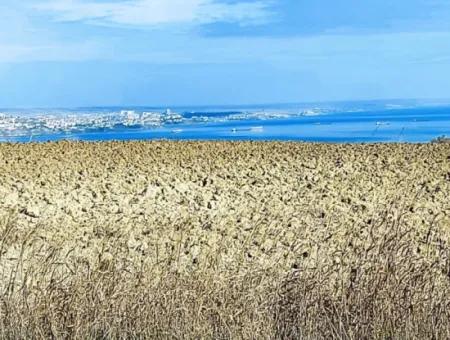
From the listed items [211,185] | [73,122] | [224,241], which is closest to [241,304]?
[224,241]

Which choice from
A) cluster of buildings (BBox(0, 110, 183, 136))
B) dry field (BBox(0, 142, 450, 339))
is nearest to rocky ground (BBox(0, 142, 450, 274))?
dry field (BBox(0, 142, 450, 339))

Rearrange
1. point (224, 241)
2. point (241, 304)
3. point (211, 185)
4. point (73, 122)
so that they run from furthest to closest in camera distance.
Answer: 1. point (73, 122)
2. point (211, 185)
3. point (224, 241)
4. point (241, 304)

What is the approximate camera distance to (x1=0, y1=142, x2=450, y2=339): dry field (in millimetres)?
6012

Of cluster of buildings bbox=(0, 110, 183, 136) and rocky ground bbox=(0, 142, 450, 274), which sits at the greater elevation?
cluster of buildings bbox=(0, 110, 183, 136)

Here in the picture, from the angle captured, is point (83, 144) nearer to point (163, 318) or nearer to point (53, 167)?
point (53, 167)

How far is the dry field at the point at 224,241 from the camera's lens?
19.7ft

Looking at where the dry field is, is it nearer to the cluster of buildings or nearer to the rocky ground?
the rocky ground

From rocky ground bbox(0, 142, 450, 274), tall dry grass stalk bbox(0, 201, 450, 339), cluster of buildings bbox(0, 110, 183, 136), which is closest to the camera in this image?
tall dry grass stalk bbox(0, 201, 450, 339)

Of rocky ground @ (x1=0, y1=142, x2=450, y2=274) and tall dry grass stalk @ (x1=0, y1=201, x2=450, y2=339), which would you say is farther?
rocky ground @ (x1=0, y1=142, x2=450, y2=274)

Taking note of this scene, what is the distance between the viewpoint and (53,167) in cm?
1380

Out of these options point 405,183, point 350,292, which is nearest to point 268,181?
point 405,183

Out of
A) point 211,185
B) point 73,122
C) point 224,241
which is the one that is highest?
point 73,122

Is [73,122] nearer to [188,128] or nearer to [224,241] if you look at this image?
[188,128]

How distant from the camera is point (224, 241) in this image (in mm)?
7602
